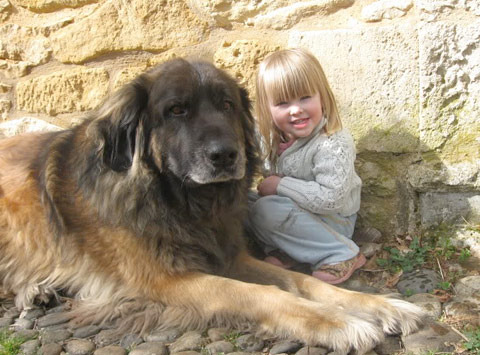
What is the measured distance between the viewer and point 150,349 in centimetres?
223

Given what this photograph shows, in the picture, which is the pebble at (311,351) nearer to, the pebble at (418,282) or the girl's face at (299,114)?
the pebble at (418,282)

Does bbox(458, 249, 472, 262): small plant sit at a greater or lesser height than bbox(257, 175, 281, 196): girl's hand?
lesser

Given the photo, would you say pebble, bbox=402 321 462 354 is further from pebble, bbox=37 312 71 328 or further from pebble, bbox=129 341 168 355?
pebble, bbox=37 312 71 328

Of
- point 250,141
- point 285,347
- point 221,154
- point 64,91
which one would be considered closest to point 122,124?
point 221,154

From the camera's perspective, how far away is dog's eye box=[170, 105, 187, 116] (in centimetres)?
253

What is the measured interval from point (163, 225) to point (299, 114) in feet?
3.40

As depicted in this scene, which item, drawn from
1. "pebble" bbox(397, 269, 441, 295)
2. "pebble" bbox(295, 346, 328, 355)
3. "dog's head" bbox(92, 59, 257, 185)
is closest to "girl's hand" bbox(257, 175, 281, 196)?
"dog's head" bbox(92, 59, 257, 185)

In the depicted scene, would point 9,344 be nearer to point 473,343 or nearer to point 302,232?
point 302,232

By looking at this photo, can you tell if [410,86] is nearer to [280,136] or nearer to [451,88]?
[451,88]

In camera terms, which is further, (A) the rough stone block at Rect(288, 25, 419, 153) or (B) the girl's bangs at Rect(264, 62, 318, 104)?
(A) the rough stone block at Rect(288, 25, 419, 153)

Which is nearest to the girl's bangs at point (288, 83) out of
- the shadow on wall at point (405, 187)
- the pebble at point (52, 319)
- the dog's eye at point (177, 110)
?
the shadow on wall at point (405, 187)

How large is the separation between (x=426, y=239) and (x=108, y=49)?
2.49m

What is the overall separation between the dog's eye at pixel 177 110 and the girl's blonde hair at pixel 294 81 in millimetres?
693

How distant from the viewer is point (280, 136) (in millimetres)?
3273
